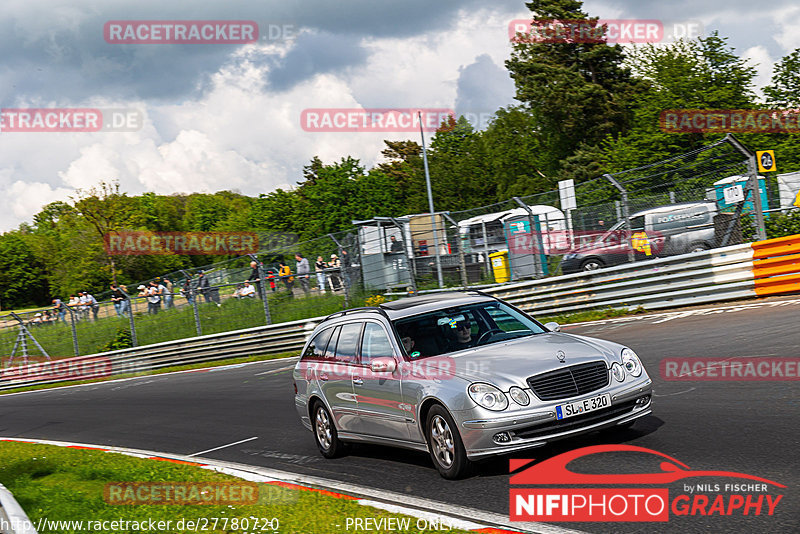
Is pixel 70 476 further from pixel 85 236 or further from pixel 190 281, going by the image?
pixel 85 236

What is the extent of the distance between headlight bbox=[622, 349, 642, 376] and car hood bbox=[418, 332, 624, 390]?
0.07 m

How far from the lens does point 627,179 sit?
17453 mm

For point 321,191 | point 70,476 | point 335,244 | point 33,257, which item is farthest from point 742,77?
point 33,257

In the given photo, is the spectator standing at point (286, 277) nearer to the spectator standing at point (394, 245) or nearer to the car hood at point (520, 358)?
the spectator standing at point (394, 245)

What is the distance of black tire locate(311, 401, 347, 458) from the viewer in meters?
9.09

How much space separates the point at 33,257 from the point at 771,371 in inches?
4431

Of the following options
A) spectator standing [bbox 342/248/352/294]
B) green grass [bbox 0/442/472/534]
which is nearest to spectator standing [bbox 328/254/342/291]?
spectator standing [bbox 342/248/352/294]

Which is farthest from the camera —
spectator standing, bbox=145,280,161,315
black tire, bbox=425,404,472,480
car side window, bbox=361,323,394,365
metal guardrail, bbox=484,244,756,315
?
spectator standing, bbox=145,280,161,315

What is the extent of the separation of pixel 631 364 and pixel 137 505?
4253 millimetres

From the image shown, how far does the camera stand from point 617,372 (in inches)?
281

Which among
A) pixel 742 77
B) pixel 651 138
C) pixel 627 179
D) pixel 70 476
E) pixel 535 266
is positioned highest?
pixel 742 77

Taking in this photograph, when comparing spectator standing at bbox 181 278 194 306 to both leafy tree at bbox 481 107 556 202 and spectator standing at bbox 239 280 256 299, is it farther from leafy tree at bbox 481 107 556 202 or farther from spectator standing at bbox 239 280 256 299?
leafy tree at bbox 481 107 556 202

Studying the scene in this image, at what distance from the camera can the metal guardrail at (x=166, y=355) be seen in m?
23.8

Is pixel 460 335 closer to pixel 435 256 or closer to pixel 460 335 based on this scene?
pixel 460 335
